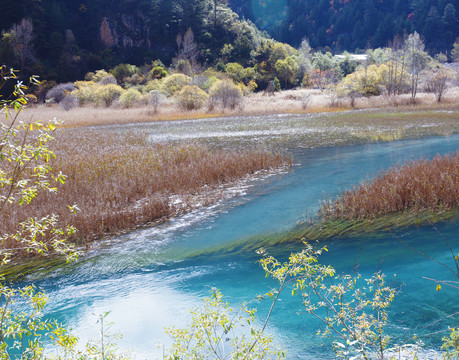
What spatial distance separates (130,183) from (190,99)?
1341 inches

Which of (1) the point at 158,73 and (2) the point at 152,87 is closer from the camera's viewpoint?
(2) the point at 152,87

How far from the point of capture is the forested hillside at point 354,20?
10812 cm

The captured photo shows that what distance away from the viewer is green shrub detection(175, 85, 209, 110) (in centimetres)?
4456

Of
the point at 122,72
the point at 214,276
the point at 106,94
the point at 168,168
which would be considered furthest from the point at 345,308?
the point at 122,72

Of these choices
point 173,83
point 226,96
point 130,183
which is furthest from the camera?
point 173,83

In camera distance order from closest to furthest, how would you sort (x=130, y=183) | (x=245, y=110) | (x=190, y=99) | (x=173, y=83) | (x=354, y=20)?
(x=130, y=183)
(x=245, y=110)
(x=190, y=99)
(x=173, y=83)
(x=354, y=20)

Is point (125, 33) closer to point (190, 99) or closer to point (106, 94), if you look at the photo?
point (106, 94)

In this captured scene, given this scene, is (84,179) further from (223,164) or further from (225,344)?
(225,344)

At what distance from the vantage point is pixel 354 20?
131 m

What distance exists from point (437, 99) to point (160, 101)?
30847mm

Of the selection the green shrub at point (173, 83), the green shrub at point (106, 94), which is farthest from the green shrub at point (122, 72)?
the green shrub at point (106, 94)

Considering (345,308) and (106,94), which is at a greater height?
(106,94)

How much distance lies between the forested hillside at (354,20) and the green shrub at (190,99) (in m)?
85.2

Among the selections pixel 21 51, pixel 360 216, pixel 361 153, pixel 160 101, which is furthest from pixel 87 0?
pixel 360 216
